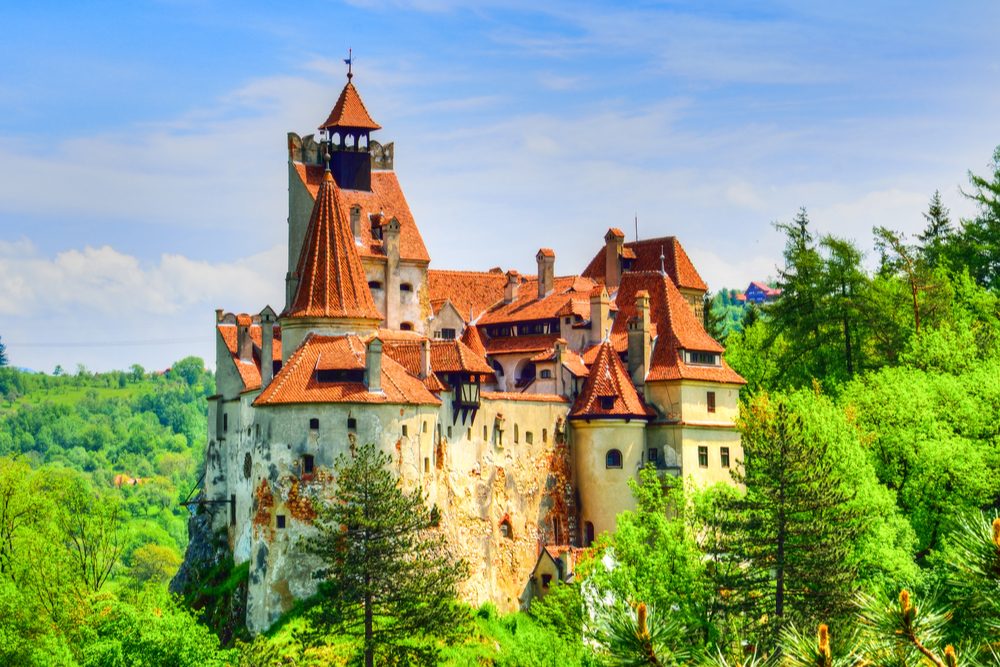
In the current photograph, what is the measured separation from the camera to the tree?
205 ft

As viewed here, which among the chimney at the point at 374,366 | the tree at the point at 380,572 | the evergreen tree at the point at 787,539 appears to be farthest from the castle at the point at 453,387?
the evergreen tree at the point at 787,539

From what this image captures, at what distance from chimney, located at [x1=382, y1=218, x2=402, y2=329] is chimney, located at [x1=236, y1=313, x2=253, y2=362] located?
24.5ft

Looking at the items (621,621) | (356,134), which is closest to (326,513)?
(356,134)

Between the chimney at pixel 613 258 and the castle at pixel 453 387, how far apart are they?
9cm

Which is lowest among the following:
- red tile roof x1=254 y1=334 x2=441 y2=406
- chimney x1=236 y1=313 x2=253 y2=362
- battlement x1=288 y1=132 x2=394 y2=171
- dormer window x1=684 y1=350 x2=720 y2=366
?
red tile roof x1=254 y1=334 x2=441 y2=406

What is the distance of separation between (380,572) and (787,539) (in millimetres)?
16848

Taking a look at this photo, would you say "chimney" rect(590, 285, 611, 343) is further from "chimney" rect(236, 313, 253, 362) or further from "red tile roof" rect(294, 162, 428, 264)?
"chimney" rect(236, 313, 253, 362)

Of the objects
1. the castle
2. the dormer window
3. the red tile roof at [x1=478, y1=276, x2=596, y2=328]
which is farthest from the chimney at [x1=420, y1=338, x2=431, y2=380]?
the dormer window

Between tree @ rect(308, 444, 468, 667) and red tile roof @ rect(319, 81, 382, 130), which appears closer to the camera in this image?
tree @ rect(308, 444, 468, 667)

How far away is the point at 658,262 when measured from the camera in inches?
3469

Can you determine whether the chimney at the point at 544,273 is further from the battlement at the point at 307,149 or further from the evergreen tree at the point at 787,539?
the evergreen tree at the point at 787,539

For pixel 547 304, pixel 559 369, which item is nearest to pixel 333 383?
pixel 559 369

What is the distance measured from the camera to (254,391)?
75.5m

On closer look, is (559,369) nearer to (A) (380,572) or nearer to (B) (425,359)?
(B) (425,359)
